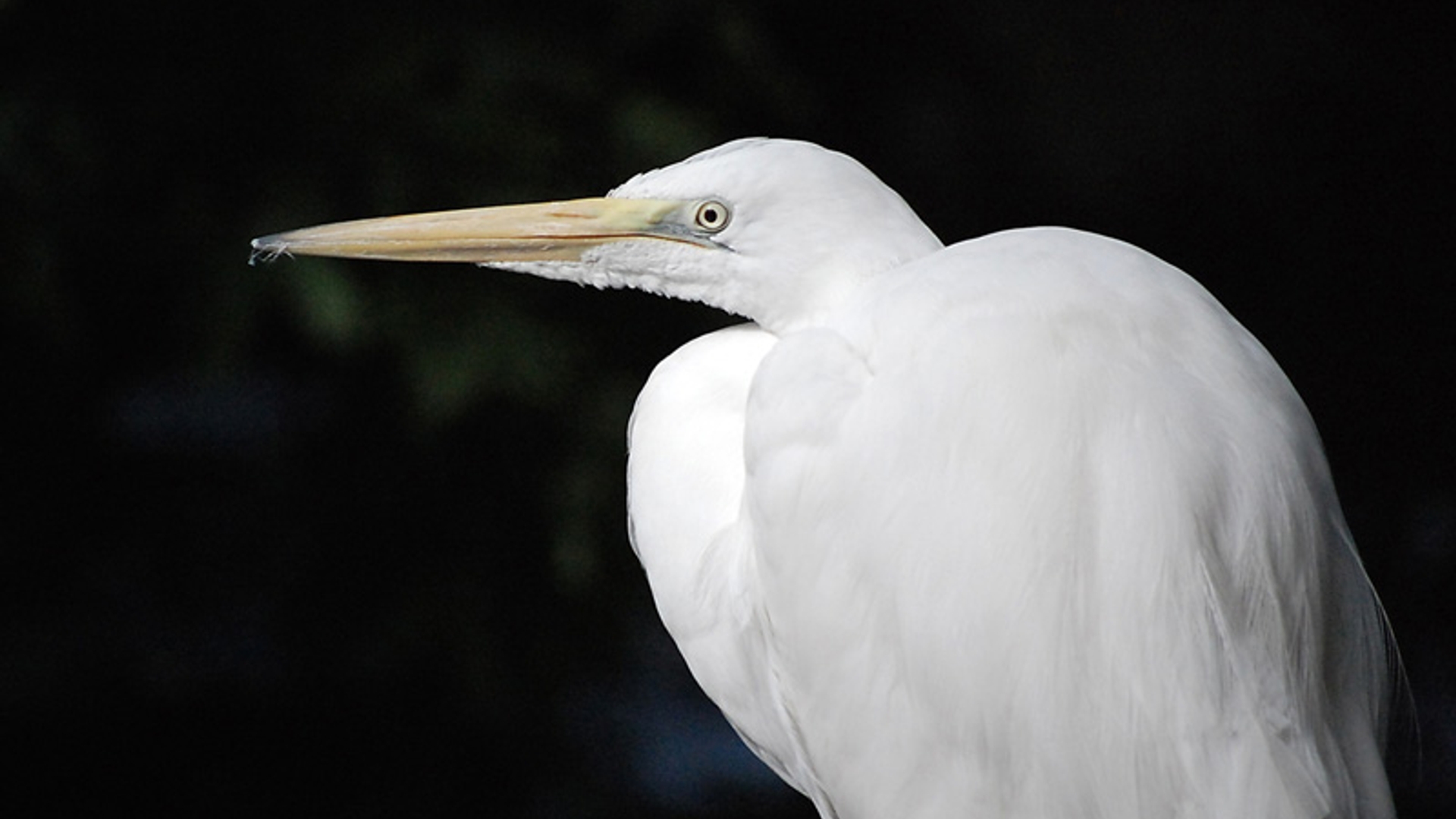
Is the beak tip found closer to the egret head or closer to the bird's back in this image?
the egret head

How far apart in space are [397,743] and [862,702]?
1.08 meters

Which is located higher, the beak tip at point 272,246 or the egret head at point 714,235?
the egret head at point 714,235

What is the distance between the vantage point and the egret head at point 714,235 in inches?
36.9

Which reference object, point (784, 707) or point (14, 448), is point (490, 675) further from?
point (784, 707)

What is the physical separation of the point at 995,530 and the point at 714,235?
288mm

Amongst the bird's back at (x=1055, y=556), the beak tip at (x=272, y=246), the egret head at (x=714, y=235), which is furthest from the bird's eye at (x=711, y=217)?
the beak tip at (x=272, y=246)

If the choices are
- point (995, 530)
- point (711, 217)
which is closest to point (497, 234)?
point (711, 217)

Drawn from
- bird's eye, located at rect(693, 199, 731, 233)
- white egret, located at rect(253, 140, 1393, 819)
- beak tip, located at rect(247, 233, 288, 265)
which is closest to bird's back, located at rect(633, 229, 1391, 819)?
white egret, located at rect(253, 140, 1393, 819)

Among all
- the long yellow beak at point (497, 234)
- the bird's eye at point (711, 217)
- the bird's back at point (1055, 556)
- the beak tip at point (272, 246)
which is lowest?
the bird's back at point (1055, 556)

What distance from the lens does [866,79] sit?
173cm

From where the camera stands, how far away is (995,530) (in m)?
0.80

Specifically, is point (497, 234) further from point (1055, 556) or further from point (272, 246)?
point (1055, 556)

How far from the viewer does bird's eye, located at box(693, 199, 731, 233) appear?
96 cm

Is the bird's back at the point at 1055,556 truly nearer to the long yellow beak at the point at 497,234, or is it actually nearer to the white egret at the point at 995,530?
the white egret at the point at 995,530
